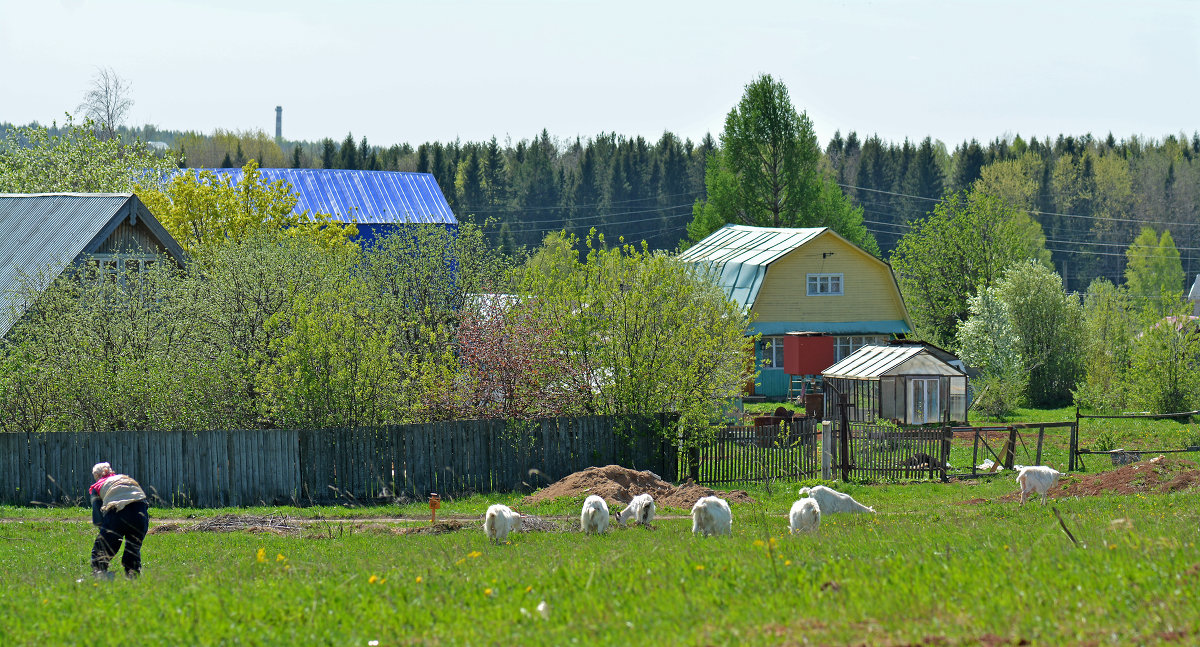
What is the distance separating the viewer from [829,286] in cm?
5072

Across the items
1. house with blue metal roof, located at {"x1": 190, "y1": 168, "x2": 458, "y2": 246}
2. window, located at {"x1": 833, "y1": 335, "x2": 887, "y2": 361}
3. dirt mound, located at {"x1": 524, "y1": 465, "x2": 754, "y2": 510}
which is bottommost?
dirt mound, located at {"x1": 524, "y1": 465, "x2": 754, "y2": 510}

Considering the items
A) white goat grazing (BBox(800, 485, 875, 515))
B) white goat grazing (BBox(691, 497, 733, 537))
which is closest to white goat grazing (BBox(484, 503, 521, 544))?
white goat grazing (BBox(691, 497, 733, 537))

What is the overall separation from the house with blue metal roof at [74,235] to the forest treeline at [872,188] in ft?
252

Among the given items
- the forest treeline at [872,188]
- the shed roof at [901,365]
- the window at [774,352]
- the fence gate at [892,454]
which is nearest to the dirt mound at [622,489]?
the fence gate at [892,454]

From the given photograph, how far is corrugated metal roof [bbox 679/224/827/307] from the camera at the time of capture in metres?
49.5

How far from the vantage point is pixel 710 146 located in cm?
12169

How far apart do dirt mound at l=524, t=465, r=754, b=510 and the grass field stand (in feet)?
21.5

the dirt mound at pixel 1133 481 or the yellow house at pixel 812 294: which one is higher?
the yellow house at pixel 812 294

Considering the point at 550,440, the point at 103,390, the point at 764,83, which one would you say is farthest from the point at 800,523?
the point at 764,83

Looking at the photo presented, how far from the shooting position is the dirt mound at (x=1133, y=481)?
1936 cm

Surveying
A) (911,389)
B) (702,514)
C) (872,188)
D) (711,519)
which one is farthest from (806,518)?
(872,188)

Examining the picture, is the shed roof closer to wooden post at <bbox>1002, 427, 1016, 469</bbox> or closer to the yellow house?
the yellow house

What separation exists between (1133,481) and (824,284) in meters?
31.2

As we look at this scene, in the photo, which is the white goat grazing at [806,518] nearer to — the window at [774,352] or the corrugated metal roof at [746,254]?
the corrugated metal roof at [746,254]
